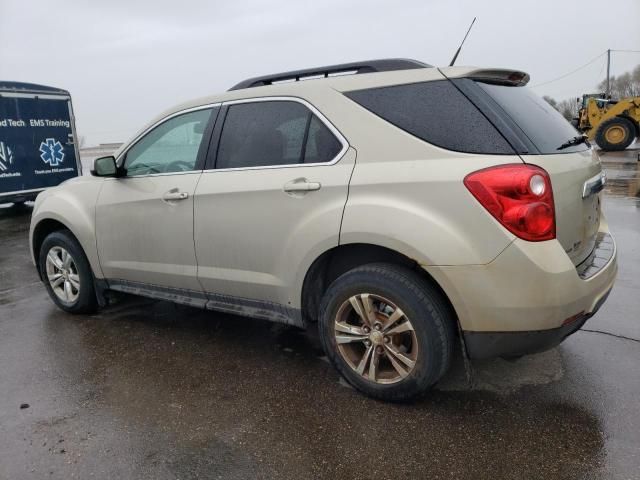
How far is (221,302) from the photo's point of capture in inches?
138

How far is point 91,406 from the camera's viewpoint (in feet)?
9.73

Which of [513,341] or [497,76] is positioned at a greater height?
[497,76]

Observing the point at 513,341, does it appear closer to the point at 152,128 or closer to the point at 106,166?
the point at 152,128

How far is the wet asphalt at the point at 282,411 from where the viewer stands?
93.4 inches

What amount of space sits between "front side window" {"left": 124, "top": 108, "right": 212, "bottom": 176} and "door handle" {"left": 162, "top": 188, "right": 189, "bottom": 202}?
184 millimetres

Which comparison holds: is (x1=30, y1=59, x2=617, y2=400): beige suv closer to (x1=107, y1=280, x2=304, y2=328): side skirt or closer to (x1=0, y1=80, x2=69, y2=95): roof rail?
(x1=107, y1=280, x2=304, y2=328): side skirt

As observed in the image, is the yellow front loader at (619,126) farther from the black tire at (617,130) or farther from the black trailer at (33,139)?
the black trailer at (33,139)

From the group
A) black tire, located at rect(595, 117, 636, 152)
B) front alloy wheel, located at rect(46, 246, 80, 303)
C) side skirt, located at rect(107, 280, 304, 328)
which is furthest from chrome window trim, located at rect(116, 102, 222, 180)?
black tire, located at rect(595, 117, 636, 152)

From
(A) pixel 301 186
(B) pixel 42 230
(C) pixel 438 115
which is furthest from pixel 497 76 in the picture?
(B) pixel 42 230

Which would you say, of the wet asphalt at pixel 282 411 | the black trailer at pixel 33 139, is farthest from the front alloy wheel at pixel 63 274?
the black trailer at pixel 33 139

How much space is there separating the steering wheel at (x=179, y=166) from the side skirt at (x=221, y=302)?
86cm

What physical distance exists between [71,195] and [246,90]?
1933 mm

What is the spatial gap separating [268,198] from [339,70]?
3.01 feet

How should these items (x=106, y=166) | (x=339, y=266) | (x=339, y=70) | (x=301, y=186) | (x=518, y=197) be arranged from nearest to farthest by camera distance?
(x=518, y=197) < (x=301, y=186) < (x=339, y=266) < (x=339, y=70) < (x=106, y=166)
